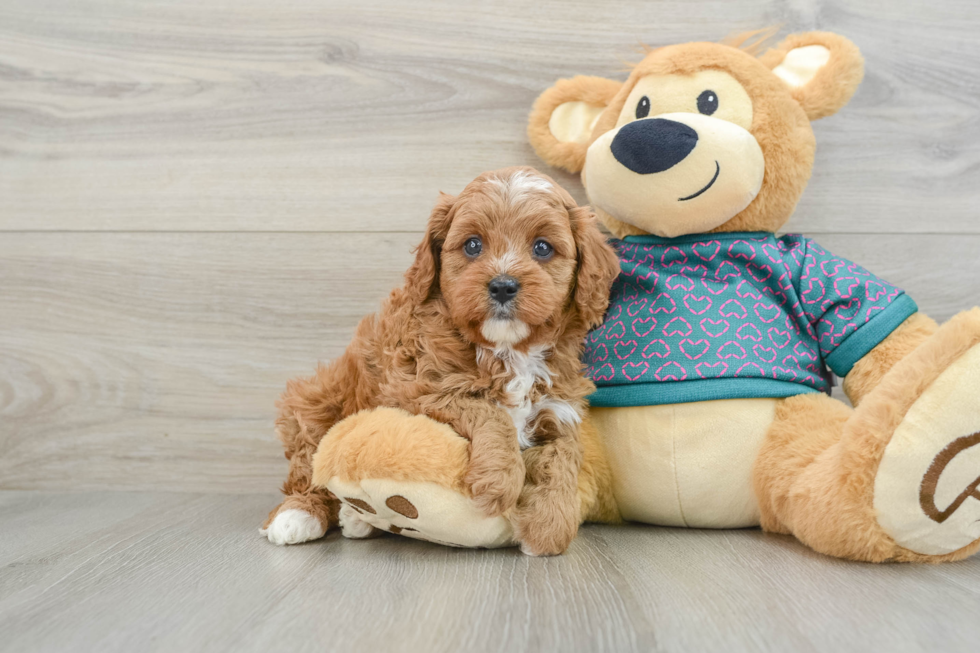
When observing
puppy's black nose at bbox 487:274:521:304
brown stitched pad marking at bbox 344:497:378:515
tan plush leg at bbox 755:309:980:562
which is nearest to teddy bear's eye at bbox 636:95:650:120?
puppy's black nose at bbox 487:274:521:304

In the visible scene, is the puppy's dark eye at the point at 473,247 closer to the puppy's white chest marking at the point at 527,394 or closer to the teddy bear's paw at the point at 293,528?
the puppy's white chest marking at the point at 527,394

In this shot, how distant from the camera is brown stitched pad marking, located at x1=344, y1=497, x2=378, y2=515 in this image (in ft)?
3.18

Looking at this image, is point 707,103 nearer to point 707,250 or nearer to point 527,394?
point 707,250

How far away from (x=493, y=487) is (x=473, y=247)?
34cm

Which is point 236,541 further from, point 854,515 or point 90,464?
point 854,515

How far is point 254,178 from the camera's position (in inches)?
58.1

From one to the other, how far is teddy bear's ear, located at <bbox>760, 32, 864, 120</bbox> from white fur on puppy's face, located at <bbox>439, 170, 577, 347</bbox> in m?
0.54

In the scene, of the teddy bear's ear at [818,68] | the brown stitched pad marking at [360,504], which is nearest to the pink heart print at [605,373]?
the brown stitched pad marking at [360,504]

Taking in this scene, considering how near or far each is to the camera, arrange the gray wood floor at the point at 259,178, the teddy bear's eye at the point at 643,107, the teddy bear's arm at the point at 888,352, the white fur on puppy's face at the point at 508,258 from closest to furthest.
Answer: the white fur on puppy's face at the point at 508,258 < the teddy bear's arm at the point at 888,352 < the teddy bear's eye at the point at 643,107 < the gray wood floor at the point at 259,178

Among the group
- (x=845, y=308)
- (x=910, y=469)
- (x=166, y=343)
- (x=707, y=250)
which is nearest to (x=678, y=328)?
(x=707, y=250)

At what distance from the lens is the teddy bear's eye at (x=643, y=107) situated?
1191mm

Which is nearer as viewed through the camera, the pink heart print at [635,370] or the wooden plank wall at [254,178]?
the pink heart print at [635,370]

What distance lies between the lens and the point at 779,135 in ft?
3.78

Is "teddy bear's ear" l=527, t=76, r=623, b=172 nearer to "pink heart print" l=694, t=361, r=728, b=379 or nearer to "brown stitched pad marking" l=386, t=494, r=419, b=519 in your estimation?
"pink heart print" l=694, t=361, r=728, b=379
